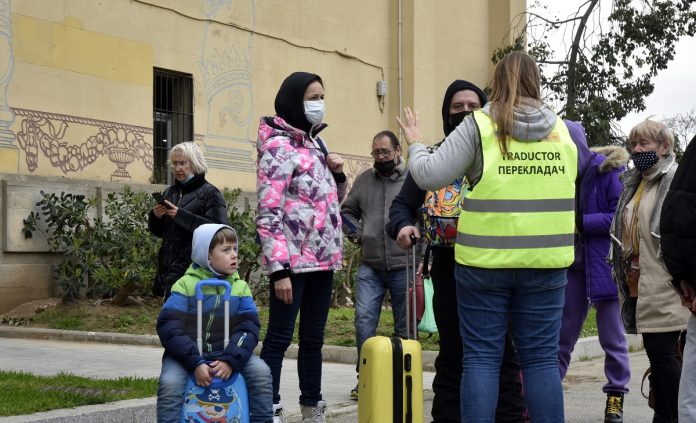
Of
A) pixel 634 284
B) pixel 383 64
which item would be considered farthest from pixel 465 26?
pixel 634 284

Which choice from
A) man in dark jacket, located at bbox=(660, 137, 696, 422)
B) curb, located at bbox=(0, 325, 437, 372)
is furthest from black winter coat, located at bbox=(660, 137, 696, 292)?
curb, located at bbox=(0, 325, 437, 372)

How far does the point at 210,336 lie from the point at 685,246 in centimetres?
240

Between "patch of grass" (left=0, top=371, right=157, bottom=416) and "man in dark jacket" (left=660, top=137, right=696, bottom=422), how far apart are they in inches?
147

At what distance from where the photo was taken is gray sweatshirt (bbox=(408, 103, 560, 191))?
476 cm

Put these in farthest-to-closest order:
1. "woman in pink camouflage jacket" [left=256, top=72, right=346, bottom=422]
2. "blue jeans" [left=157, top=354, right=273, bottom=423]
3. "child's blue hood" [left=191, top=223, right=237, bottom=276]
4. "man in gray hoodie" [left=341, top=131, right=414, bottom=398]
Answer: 1. "man in gray hoodie" [left=341, top=131, right=414, bottom=398]
2. "woman in pink camouflage jacket" [left=256, top=72, right=346, bottom=422]
3. "child's blue hood" [left=191, top=223, right=237, bottom=276]
4. "blue jeans" [left=157, top=354, right=273, bottom=423]

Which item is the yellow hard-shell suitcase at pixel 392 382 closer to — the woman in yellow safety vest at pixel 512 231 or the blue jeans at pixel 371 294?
the woman in yellow safety vest at pixel 512 231

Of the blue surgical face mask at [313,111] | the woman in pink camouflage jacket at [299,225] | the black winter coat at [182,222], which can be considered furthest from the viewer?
the black winter coat at [182,222]

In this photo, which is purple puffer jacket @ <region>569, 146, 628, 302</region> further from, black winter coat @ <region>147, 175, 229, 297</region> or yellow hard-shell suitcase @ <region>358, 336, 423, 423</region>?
black winter coat @ <region>147, 175, 229, 297</region>

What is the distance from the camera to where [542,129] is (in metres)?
4.79

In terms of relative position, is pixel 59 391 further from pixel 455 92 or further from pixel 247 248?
pixel 247 248

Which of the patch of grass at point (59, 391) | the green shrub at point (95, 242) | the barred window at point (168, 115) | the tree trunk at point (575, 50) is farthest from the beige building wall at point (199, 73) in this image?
the patch of grass at point (59, 391)

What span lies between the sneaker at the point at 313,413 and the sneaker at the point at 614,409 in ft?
6.34

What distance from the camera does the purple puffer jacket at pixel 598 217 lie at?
275 inches

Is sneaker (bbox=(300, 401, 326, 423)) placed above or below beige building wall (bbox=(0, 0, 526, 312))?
below
